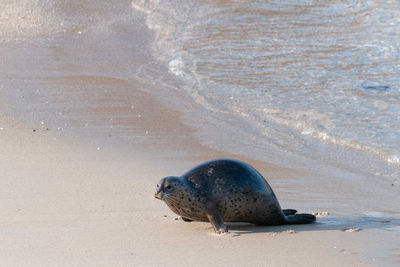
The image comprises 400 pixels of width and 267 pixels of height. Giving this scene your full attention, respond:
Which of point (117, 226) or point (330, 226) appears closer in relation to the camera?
point (117, 226)

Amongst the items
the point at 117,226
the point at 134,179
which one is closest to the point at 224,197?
the point at 117,226

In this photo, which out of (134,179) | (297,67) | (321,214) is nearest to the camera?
(321,214)

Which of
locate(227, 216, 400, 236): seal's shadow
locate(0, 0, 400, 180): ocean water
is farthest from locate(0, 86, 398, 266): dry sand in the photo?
locate(0, 0, 400, 180): ocean water

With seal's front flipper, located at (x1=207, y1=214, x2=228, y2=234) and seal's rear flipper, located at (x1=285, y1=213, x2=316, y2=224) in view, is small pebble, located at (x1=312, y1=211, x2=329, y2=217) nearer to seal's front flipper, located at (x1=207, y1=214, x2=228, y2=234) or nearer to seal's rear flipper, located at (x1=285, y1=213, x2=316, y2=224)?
seal's rear flipper, located at (x1=285, y1=213, x2=316, y2=224)

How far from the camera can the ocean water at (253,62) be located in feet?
21.9

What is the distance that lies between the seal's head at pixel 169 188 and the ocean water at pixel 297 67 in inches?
79.4

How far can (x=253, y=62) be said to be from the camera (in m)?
9.39

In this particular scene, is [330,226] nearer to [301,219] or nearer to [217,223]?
[301,219]

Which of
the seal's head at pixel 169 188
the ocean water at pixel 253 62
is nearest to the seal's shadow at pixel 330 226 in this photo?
the seal's head at pixel 169 188

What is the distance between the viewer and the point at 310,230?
14.3 feet

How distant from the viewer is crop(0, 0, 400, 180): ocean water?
21.9ft

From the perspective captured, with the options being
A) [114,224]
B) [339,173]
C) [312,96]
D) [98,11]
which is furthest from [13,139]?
[98,11]

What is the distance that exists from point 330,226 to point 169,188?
923 mm

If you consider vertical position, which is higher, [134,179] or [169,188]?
[169,188]
